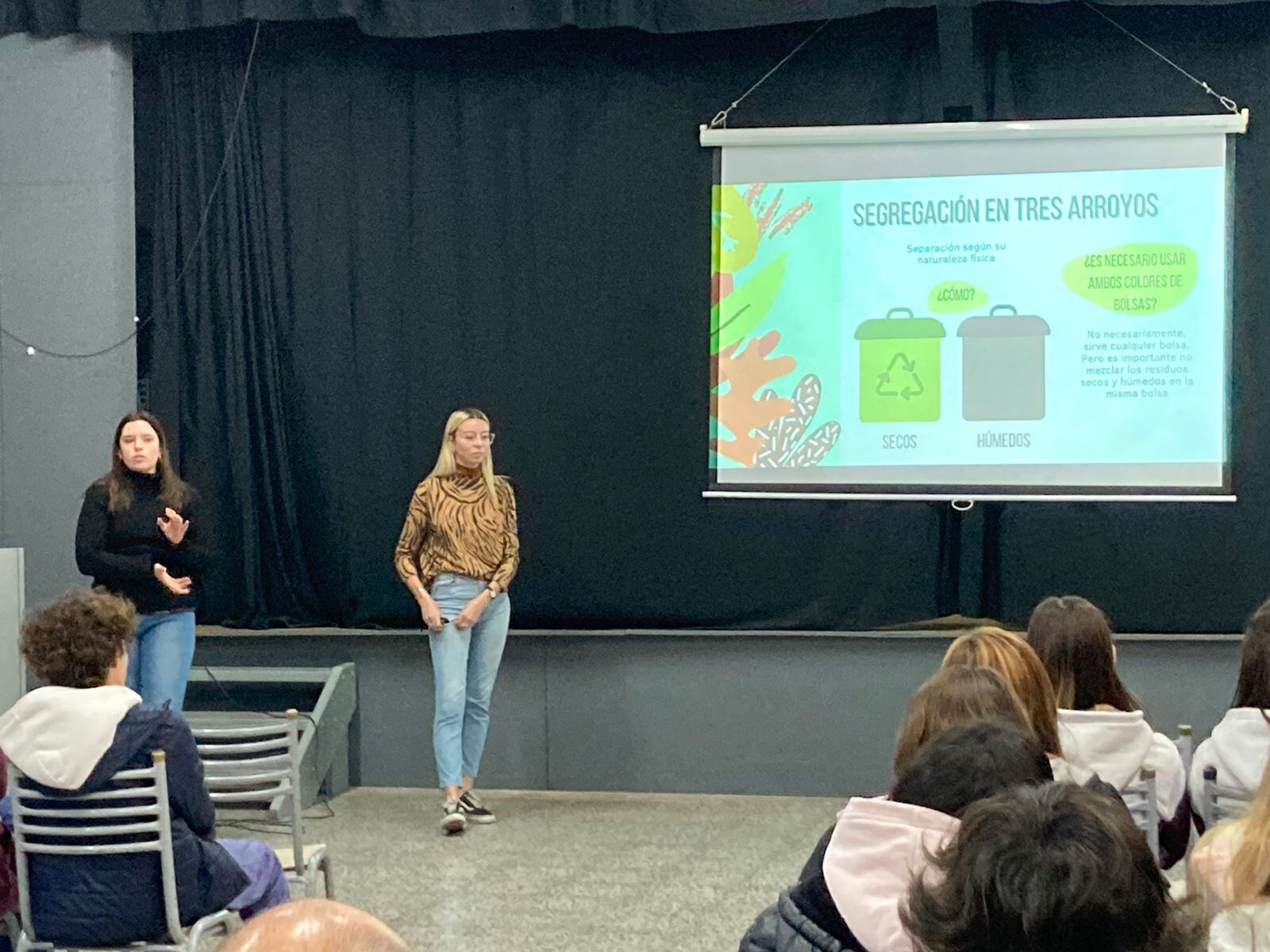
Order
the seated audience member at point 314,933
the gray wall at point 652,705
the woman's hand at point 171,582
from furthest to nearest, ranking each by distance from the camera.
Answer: the gray wall at point 652,705 → the woman's hand at point 171,582 → the seated audience member at point 314,933

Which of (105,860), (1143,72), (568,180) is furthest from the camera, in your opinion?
(568,180)

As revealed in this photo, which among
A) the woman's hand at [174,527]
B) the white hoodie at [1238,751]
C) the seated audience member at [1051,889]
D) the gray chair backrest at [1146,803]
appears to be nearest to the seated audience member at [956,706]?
the gray chair backrest at [1146,803]

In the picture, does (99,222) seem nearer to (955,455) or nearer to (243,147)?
(243,147)

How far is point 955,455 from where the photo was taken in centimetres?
518

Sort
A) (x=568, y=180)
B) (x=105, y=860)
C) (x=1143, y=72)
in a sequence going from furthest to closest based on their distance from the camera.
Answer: (x=568, y=180), (x=1143, y=72), (x=105, y=860)

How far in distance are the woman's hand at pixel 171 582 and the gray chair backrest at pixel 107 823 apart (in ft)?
6.11

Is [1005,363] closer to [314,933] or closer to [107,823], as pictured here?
[107,823]

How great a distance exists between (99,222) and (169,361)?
565 mm

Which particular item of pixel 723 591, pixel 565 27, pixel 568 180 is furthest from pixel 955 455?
pixel 565 27

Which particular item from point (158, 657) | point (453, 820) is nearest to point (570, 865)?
point (453, 820)

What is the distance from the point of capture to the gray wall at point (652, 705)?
17.3 feet

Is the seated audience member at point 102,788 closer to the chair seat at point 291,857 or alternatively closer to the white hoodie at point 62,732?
the white hoodie at point 62,732

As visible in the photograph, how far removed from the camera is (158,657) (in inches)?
177

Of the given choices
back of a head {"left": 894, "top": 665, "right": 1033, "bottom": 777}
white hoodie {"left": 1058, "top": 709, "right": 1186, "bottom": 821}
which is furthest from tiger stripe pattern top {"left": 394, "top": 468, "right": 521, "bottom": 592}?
back of a head {"left": 894, "top": 665, "right": 1033, "bottom": 777}
